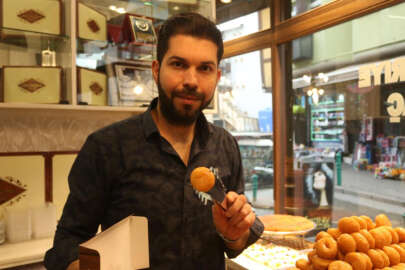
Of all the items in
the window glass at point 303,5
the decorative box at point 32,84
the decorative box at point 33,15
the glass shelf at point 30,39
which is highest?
the window glass at point 303,5

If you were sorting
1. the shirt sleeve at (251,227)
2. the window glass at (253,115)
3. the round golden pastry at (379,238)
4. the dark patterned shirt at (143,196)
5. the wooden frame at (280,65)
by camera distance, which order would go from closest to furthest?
1. the dark patterned shirt at (143,196)
2. the shirt sleeve at (251,227)
3. the round golden pastry at (379,238)
4. the wooden frame at (280,65)
5. the window glass at (253,115)

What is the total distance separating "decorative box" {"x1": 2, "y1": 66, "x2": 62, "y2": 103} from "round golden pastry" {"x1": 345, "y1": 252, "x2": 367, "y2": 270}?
169 centimetres

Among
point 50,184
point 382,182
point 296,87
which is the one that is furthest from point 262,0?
point 50,184

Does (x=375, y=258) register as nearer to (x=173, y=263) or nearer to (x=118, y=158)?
(x=173, y=263)

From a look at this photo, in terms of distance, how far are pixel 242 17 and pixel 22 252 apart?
250cm

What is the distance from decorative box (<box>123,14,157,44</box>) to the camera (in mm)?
2408

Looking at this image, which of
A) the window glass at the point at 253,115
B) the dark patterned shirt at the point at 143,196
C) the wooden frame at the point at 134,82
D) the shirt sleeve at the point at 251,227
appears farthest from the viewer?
the window glass at the point at 253,115

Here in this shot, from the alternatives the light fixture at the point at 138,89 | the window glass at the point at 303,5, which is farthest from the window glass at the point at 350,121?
the light fixture at the point at 138,89

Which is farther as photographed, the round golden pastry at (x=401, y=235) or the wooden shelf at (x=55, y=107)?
the wooden shelf at (x=55, y=107)

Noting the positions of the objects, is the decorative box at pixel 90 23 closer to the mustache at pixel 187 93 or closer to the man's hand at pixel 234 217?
the mustache at pixel 187 93

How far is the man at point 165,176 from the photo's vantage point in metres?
1.15

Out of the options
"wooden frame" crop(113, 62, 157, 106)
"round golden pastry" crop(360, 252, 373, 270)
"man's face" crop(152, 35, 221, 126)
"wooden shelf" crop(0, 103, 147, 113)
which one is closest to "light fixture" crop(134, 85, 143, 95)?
"wooden frame" crop(113, 62, 157, 106)

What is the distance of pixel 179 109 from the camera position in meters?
1.19

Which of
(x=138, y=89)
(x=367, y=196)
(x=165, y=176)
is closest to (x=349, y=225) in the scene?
(x=165, y=176)
